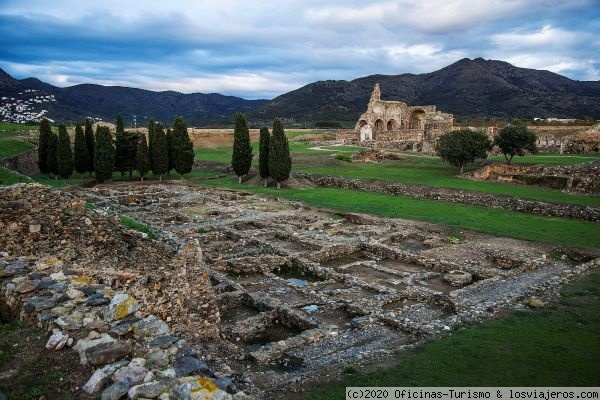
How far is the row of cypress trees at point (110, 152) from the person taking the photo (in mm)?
35688

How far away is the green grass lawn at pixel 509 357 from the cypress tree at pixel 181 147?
32.8 meters

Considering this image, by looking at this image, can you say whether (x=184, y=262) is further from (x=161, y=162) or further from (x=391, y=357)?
(x=161, y=162)

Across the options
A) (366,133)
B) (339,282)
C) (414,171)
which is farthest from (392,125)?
(339,282)

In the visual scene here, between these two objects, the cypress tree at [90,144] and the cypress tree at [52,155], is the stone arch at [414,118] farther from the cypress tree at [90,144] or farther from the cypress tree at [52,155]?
the cypress tree at [52,155]

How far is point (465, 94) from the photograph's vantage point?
13425cm

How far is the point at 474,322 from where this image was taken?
11195mm

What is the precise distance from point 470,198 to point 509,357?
2022 cm

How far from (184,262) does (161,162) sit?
102ft

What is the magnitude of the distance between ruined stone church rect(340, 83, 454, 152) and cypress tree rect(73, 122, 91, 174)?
34.3m

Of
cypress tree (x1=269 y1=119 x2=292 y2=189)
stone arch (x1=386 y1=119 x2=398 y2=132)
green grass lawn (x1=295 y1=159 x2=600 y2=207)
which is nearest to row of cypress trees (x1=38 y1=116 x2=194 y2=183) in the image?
cypress tree (x1=269 y1=119 x2=292 y2=189)

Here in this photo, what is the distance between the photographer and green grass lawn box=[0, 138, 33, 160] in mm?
36547

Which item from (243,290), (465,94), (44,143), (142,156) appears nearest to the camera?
(243,290)

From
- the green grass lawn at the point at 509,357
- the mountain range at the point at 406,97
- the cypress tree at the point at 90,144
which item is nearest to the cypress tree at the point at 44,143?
the cypress tree at the point at 90,144

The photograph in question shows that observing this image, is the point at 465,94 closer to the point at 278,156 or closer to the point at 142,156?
the point at 278,156
